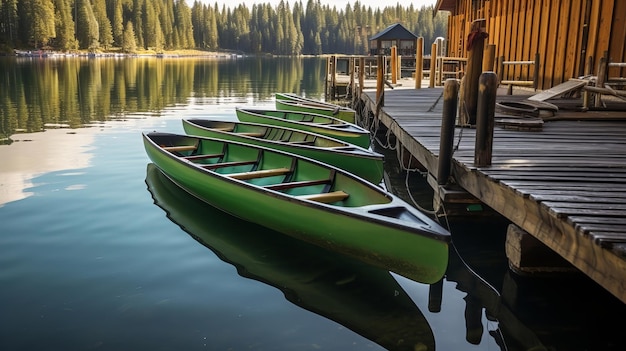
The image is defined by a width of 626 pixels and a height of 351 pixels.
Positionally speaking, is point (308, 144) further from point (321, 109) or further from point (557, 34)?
point (557, 34)

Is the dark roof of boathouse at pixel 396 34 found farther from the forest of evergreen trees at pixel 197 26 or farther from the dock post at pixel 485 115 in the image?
the forest of evergreen trees at pixel 197 26

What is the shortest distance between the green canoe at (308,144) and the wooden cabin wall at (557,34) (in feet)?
19.5

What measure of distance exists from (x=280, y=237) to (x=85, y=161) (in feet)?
25.1

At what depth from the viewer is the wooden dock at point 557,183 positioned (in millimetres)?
4031

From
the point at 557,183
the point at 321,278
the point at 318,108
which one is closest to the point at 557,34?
the point at 318,108

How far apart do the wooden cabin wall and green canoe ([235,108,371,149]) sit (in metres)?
5.31

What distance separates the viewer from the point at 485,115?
6.04 metres

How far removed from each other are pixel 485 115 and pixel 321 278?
2.74 meters

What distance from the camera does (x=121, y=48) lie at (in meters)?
111

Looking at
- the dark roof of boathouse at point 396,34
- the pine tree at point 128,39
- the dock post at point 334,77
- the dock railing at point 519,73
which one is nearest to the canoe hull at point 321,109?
the dock railing at point 519,73

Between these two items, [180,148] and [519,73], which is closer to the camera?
[180,148]

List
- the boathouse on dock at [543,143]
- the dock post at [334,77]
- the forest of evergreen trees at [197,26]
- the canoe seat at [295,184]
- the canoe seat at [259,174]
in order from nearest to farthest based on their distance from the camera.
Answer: the boathouse on dock at [543,143]
the canoe seat at [295,184]
the canoe seat at [259,174]
the dock post at [334,77]
the forest of evergreen trees at [197,26]

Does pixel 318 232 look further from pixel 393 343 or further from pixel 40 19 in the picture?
pixel 40 19

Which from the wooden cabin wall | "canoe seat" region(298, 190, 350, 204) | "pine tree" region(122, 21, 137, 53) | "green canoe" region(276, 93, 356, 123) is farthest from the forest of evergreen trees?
"canoe seat" region(298, 190, 350, 204)
